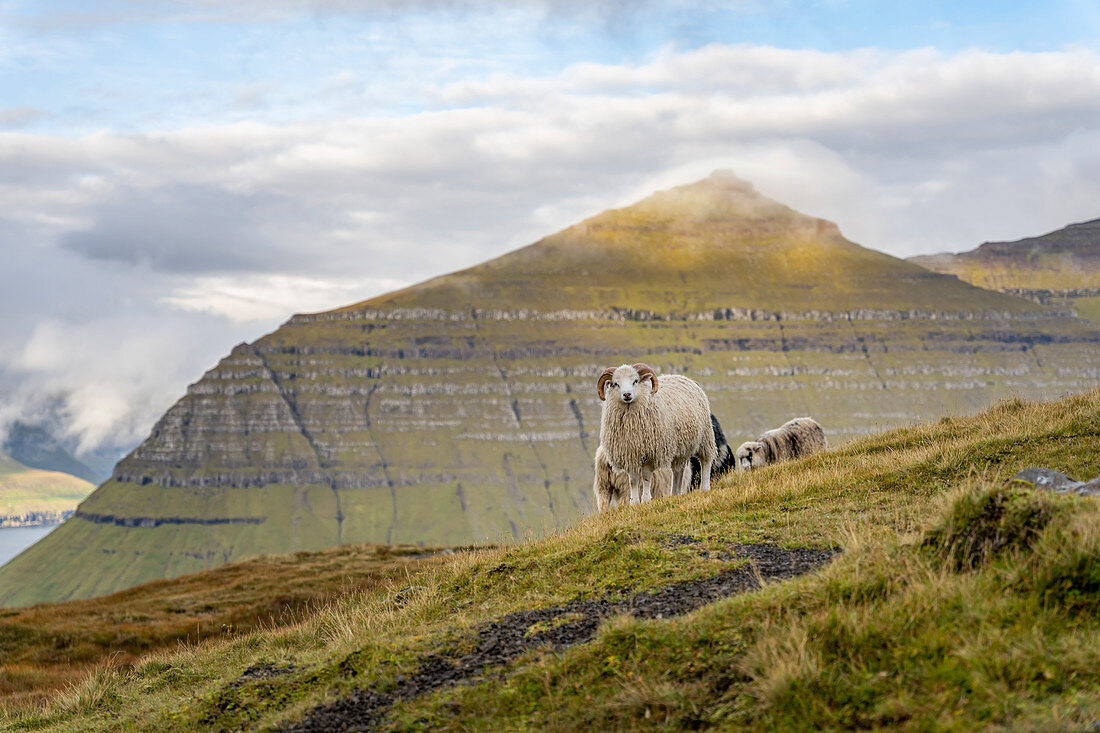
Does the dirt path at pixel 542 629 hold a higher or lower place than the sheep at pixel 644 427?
lower

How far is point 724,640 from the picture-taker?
7777 millimetres

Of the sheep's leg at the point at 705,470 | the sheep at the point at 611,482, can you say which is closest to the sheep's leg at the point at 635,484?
the sheep at the point at 611,482

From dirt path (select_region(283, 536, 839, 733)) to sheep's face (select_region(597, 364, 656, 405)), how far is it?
369 inches

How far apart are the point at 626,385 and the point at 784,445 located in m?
12.4

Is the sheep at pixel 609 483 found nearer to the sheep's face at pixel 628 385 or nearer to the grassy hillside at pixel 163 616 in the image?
the sheep's face at pixel 628 385

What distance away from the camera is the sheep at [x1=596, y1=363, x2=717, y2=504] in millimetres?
21172

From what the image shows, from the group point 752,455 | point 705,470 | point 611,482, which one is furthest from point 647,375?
point 752,455

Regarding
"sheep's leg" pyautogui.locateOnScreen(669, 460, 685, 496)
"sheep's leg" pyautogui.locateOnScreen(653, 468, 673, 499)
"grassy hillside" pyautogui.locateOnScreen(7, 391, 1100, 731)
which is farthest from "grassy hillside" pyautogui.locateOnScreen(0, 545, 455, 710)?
"sheep's leg" pyautogui.locateOnScreen(669, 460, 685, 496)

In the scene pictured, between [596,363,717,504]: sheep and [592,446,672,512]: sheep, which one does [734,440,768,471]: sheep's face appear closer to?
[592,446,672,512]: sheep

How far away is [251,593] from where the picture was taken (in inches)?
1426

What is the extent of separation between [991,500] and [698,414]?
48.6 ft

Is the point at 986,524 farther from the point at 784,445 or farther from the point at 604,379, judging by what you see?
the point at 784,445

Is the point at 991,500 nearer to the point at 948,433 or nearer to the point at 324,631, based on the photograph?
the point at 324,631

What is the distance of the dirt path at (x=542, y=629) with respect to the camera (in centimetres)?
848
